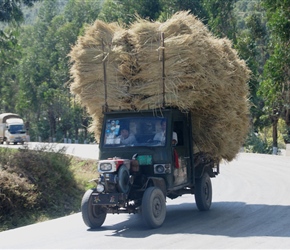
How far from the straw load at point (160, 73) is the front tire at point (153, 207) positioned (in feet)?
6.36

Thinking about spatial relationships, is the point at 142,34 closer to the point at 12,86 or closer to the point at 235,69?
the point at 235,69

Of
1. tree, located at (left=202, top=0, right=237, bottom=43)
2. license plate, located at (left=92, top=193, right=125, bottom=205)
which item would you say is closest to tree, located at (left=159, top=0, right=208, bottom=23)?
tree, located at (left=202, top=0, right=237, bottom=43)

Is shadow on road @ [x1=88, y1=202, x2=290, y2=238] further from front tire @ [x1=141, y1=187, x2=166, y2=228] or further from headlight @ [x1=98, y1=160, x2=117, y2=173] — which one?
headlight @ [x1=98, y1=160, x2=117, y2=173]

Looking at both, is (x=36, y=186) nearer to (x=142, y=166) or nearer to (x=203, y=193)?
(x=203, y=193)

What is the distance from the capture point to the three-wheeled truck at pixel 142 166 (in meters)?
11.6

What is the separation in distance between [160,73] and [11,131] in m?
45.0

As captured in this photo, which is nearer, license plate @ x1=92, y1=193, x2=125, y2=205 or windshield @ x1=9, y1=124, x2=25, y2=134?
license plate @ x1=92, y1=193, x2=125, y2=205

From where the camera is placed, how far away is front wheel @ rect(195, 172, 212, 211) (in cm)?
1407

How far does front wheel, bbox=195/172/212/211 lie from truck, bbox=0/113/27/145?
41.9 metres

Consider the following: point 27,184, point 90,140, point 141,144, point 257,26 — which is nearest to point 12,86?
point 90,140

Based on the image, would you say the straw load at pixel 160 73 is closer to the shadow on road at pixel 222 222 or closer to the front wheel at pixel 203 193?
the front wheel at pixel 203 193

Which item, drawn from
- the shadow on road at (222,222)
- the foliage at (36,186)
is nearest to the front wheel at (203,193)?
the shadow on road at (222,222)

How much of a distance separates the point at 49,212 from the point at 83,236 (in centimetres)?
561

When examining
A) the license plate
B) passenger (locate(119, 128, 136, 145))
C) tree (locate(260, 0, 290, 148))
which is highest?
tree (locate(260, 0, 290, 148))
